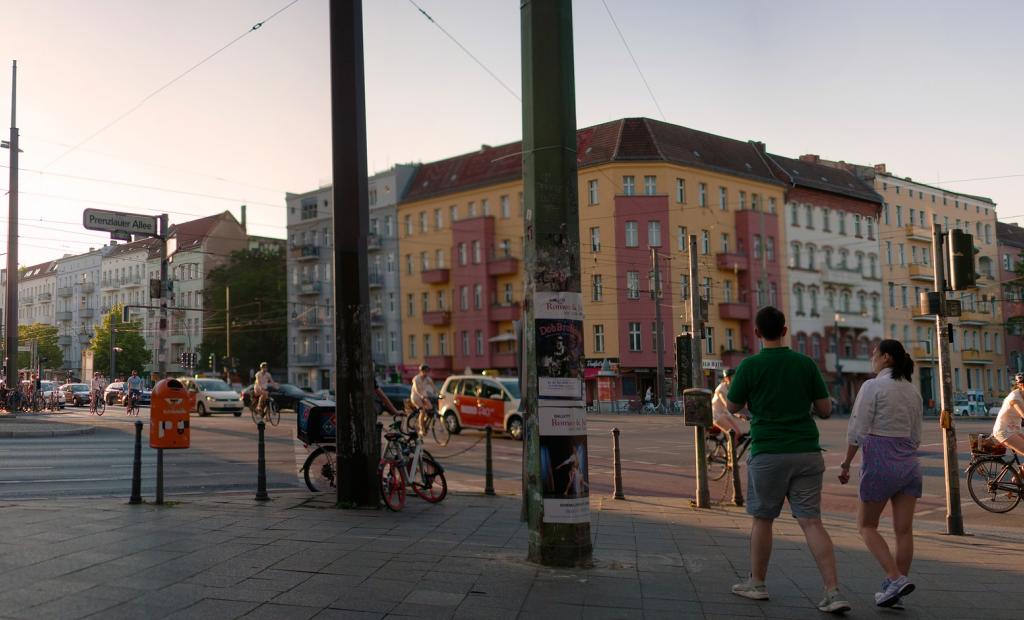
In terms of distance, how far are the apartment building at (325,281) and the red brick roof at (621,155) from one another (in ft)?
9.32

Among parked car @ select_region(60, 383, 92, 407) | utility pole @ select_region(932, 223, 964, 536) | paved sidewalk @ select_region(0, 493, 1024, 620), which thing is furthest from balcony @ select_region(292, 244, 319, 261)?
utility pole @ select_region(932, 223, 964, 536)

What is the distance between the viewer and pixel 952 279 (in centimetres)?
1110

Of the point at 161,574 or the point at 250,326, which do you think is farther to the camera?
the point at 250,326

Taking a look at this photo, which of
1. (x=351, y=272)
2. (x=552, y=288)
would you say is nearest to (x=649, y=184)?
(x=351, y=272)

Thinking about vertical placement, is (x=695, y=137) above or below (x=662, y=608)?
above

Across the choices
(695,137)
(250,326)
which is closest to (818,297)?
(695,137)

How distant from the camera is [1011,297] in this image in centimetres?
8412

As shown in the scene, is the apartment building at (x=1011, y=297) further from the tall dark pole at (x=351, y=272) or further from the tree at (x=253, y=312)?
the tall dark pole at (x=351, y=272)

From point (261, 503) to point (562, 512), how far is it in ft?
16.4

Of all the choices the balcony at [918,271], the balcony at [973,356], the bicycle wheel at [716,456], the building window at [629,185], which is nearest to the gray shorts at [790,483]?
the bicycle wheel at [716,456]

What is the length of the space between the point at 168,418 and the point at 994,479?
35.6ft

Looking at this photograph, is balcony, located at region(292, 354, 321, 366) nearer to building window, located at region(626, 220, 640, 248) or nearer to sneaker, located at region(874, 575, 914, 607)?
building window, located at region(626, 220, 640, 248)

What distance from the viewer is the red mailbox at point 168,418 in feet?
36.8

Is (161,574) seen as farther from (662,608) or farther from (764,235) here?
(764,235)
